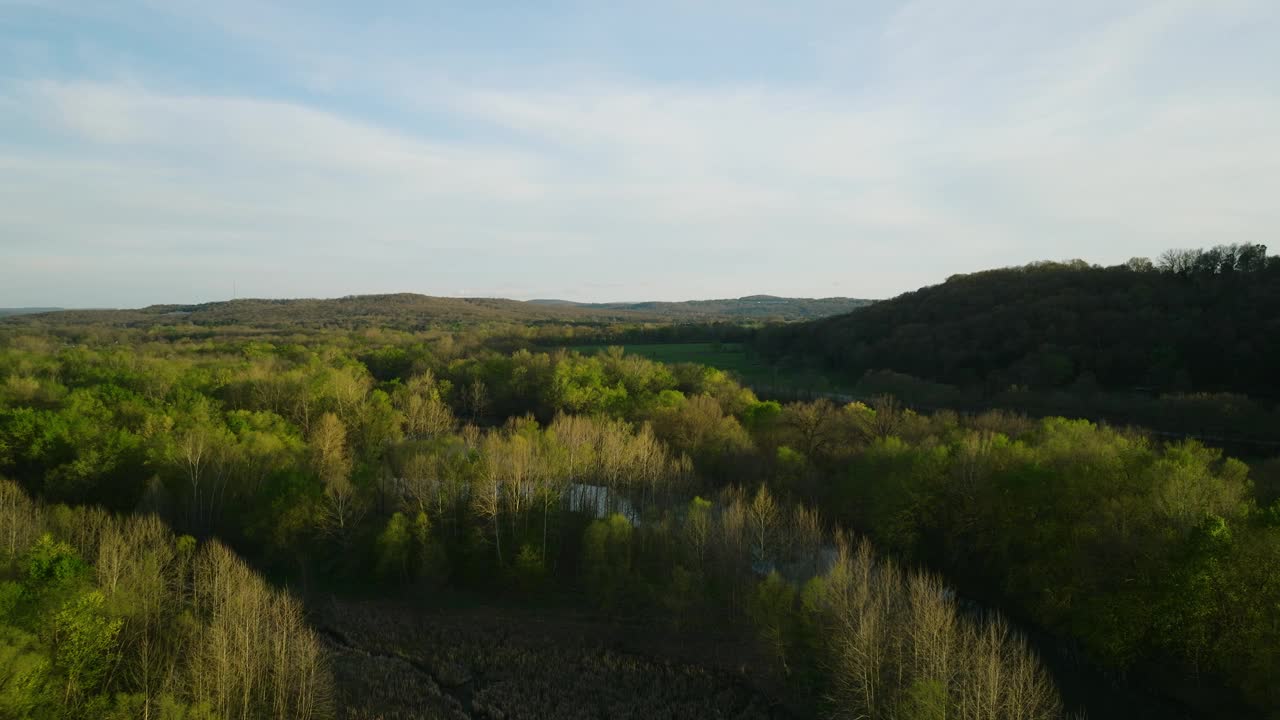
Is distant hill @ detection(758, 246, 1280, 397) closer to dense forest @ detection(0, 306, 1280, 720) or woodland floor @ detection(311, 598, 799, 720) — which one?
dense forest @ detection(0, 306, 1280, 720)

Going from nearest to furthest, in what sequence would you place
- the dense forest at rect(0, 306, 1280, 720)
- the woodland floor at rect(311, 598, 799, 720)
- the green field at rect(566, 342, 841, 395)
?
the dense forest at rect(0, 306, 1280, 720)
the woodland floor at rect(311, 598, 799, 720)
the green field at rect(566, 342, 841, 395)

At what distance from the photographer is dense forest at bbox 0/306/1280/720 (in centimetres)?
2192

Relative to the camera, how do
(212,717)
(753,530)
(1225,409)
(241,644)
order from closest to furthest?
1. (212,717)
2. (241,644)
3. (753,530)
4. (1225,409)

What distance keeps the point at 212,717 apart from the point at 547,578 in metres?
19.4

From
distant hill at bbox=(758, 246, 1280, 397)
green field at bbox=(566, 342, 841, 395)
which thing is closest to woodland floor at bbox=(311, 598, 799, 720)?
distant hill at bbox=(758, 246, 1280, 397)

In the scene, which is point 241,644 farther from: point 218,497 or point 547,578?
point 218,497

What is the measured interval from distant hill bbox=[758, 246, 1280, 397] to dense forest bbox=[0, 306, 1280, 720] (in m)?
23.2

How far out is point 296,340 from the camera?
124m

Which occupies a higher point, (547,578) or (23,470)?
(23,470)

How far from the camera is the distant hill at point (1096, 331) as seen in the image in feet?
211

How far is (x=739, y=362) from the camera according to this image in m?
106

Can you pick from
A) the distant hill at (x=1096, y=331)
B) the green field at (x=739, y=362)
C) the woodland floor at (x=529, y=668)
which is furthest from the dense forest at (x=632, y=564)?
the green field at (x=739, y=362)

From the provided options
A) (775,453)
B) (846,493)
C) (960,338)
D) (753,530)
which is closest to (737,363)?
(960,338)

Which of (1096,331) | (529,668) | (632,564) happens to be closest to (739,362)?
(1096,331)
